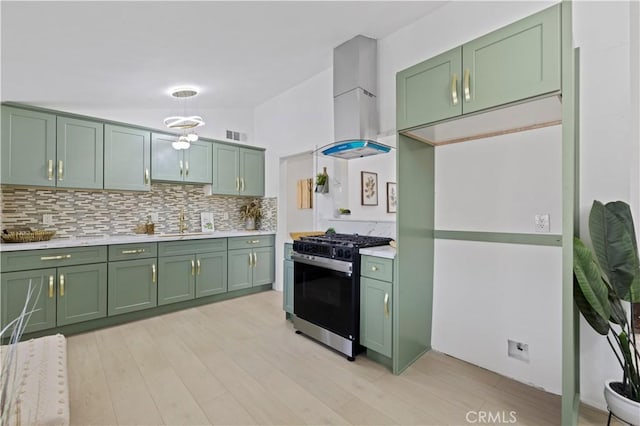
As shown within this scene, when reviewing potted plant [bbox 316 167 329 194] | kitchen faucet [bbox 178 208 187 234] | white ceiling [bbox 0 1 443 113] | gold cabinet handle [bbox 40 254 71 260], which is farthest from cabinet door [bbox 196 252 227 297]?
white ceiling [bbox 0 1 443 113]

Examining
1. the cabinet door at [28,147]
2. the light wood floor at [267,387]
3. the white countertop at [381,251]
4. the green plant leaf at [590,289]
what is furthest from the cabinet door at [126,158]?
the green plant leaf at [590,289]

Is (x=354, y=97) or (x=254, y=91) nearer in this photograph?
(x=354, y=97)

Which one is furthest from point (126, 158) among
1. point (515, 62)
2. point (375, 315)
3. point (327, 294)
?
point (515, 62)

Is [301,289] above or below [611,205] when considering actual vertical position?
below

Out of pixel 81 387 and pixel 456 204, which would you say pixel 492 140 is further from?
pixel 81 387

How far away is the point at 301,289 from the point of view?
3.19m

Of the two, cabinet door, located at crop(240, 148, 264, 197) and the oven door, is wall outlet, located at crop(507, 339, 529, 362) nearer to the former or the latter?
the oven door

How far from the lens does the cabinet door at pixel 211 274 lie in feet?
13.2

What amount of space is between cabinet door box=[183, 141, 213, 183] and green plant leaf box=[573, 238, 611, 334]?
4058 mm

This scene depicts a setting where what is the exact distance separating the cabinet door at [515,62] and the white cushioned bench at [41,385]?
253cm

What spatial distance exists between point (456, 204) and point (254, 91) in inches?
124

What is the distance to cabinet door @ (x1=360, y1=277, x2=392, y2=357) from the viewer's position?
247 centimetres

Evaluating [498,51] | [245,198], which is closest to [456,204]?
[498,51]

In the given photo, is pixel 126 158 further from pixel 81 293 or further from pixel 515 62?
pixel 515 62
